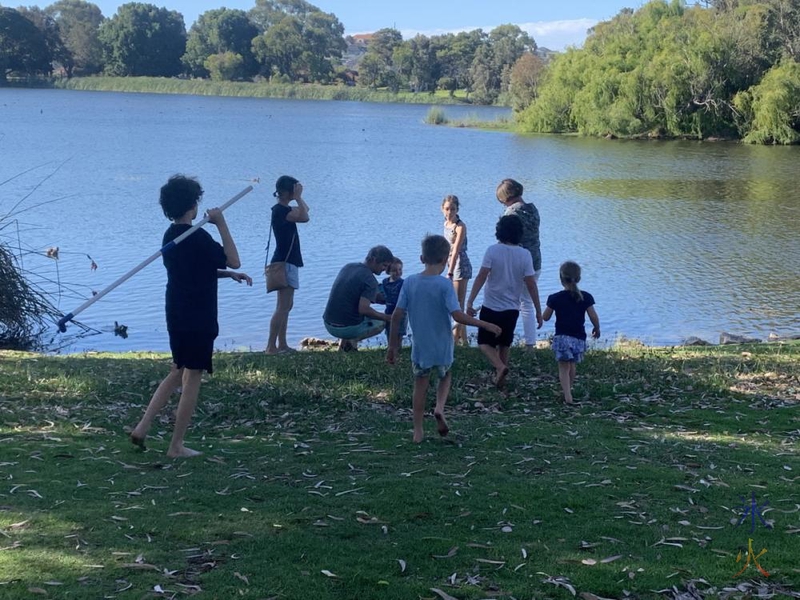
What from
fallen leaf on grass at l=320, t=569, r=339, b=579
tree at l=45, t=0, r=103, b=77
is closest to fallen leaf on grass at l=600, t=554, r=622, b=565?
fallen leaf on grass at l=320, t=569, r=339, b=579

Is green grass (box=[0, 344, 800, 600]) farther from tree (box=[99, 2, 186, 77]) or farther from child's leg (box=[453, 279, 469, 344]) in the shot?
tree (box=[99, 2, 186, 77])

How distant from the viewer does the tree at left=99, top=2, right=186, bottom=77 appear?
144875mm

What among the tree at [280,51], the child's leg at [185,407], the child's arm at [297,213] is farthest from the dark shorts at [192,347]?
the tree at [280,51]

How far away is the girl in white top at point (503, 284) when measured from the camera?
9148mm

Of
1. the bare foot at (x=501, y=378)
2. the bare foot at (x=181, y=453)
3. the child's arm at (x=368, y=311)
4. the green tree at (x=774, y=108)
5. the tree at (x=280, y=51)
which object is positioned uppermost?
the tree at (x=280, y=51)

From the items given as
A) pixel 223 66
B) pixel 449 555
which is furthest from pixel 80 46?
pixel 449 555

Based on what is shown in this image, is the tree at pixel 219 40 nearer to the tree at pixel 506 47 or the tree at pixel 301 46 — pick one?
the tree at pixel 301 46

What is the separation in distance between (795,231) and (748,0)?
2116 inches

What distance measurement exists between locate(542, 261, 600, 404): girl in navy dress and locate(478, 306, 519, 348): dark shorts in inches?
14.0

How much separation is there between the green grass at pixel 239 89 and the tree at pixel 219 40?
8989 mm

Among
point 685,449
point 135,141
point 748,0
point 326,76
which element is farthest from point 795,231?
point 326,76

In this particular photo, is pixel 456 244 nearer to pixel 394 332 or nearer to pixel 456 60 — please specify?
pixel 394 332

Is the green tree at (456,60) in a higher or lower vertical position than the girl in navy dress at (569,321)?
higher

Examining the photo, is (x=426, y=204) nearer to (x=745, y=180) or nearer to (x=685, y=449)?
(x=745, y=180)
